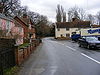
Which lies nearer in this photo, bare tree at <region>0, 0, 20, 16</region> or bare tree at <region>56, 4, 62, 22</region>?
bare tree at <region>0, 0, 20, 16</region>

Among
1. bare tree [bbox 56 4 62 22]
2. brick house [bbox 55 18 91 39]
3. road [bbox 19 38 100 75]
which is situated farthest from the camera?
bare tree [bbox 56 4 62 22]

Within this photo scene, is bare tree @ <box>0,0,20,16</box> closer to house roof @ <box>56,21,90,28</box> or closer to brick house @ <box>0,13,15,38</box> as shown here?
brick house @ <box>0,13,15,38</box>

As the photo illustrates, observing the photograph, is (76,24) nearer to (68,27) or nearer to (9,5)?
(68,27)

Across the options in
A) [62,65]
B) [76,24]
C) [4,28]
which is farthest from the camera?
[76,24]

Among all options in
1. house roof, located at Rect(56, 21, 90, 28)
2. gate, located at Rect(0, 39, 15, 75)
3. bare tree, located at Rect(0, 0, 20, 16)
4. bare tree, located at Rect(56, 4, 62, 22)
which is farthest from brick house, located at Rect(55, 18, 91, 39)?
gate, located at Rect(0, 39, 15, 75)

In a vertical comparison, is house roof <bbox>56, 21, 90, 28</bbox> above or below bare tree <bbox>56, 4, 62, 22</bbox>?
below

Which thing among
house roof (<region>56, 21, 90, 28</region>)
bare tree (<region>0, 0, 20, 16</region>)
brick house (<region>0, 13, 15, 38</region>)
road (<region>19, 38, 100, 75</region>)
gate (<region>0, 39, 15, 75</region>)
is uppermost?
bare tree (<region>0, 0, 20, 16</region>)

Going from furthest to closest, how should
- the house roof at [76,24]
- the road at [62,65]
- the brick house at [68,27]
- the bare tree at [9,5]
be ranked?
the brick house at [68,27]
the house roof at [76,24]
the bare tree at [9,5]
the road at [62,65]

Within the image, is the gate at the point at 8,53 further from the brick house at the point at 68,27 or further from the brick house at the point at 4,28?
the brick house at the point at 68,27

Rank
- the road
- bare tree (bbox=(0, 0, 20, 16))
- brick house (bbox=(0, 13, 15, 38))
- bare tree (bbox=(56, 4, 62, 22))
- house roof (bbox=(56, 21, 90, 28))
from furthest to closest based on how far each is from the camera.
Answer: bare tree (bbox=(56, 4, 62, 22)), house roof (bbox=(56, 21, 90, 28)), bare tree (bbox=(0, 0, 20, 16)), brick house (bbox=(0, 13, 15, 38)), the road


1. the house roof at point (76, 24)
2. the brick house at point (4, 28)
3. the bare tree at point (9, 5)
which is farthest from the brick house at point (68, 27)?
the brick house at point (4, 28)

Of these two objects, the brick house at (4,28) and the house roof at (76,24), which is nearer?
the brick house at (4,28)

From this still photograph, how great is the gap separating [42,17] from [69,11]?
615 inches

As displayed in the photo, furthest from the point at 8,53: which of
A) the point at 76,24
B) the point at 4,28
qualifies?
the point at 76,24
